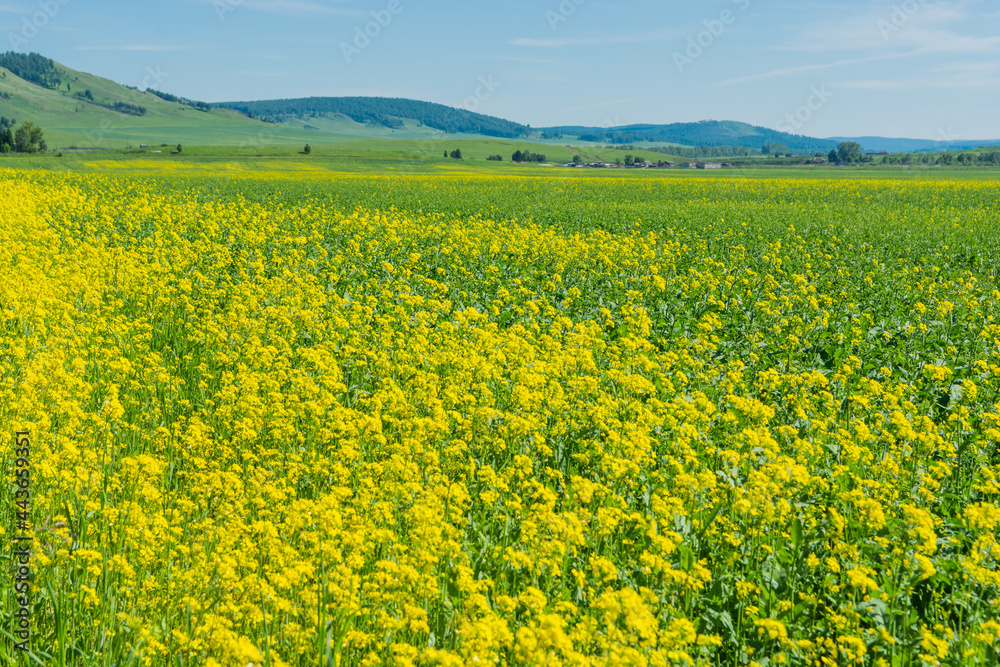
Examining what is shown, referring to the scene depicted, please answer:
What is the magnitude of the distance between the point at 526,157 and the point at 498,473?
525ft

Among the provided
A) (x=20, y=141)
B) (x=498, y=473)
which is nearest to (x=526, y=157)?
(x=20, y=141)

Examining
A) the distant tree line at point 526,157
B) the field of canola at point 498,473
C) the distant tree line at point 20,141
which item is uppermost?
the distant tree line at point 526,157

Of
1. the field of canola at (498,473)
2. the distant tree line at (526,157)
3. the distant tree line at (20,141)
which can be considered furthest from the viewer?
the distant tree line at (526,157)

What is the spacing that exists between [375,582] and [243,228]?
57.7 feet

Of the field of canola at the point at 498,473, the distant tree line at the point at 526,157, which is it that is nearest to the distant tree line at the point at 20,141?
the distant tree line at the point at 526,157

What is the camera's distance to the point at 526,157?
523ft

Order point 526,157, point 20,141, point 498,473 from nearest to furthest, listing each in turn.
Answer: point 498,473, point 20,141, point 526,157

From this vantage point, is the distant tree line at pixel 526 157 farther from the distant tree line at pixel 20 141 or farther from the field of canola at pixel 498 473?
the field of canola at pixel 498 473

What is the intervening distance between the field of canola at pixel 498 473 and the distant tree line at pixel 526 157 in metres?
149

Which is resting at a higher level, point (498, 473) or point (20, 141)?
point (20, 141)

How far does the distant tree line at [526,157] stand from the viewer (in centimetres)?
15650

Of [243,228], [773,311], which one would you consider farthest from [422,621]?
[243,228]

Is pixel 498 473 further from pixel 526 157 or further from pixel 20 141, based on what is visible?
pixel 526 157

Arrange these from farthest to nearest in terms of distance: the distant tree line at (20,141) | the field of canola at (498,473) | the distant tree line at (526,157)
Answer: the distant tree line at (526,157), the distant tree line at (20,141), the field of canola at (498,473)
